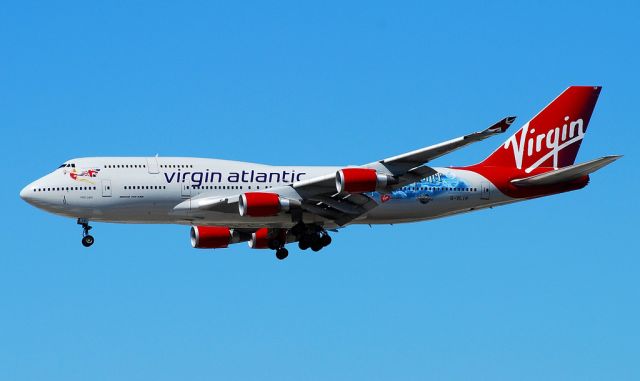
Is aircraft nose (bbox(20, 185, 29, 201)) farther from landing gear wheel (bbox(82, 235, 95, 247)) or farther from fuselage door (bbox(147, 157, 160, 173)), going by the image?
fuselage door (bbox(147, 157, 160, 173))

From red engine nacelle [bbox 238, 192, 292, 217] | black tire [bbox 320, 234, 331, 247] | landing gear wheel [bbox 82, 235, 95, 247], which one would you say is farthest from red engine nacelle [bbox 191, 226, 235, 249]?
red engine nacelle [bbox 238, 192, 292, 217]

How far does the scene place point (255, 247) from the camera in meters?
73.9

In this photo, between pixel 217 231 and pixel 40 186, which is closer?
pixel 40 186

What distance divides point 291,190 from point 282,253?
21.2ft

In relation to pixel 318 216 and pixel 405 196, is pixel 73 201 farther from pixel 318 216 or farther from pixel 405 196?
pixel 405 196

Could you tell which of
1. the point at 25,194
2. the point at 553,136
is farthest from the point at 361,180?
the point at 25,194

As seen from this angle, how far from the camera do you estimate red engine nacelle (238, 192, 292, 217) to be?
64250mm

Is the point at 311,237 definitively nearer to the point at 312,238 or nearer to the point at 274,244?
the point at 312,238

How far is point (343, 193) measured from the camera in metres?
65.5

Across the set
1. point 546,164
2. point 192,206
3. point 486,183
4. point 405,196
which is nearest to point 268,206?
point 192,206

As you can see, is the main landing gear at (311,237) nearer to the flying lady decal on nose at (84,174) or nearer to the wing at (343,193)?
the wing at (343,193)

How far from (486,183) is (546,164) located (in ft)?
15.2

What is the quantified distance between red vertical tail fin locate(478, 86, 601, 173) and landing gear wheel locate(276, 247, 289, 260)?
12.7 metres

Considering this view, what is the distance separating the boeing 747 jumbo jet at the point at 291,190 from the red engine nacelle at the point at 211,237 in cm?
6
